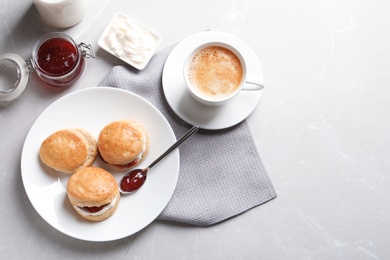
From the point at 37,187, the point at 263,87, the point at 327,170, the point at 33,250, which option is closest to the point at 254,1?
the point at 263,87

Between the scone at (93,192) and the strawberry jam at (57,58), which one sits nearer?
the scone at (93,192)

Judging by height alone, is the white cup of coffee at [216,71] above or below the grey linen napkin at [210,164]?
above

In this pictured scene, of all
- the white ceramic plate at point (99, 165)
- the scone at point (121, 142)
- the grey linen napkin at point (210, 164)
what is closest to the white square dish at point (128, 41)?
the grey linen napkin at point (210, 164)

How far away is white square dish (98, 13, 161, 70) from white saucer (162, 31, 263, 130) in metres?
0.10

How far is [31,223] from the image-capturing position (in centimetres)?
203

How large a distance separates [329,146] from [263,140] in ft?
0.91

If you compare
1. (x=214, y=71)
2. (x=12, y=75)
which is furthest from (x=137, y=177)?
(x=12, y=75)

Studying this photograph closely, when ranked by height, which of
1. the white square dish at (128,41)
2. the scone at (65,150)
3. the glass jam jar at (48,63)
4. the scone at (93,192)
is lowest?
the scone at (93,192)

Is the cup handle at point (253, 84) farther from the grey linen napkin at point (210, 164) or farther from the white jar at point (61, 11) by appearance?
the white jar at point (61, 11)

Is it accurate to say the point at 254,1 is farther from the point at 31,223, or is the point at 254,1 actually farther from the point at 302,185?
the point at 31,223

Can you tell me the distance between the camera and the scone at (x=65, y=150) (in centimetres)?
191

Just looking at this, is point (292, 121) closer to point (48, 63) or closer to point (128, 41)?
point (128, 41)

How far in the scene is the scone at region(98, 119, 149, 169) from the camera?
1.91 meters

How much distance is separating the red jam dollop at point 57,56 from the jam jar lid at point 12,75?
0.08 metres
